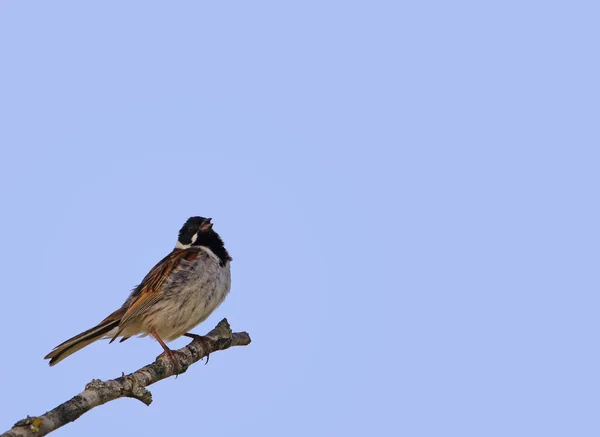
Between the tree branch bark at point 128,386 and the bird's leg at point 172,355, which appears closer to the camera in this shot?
the tree branch bark at point 128,386

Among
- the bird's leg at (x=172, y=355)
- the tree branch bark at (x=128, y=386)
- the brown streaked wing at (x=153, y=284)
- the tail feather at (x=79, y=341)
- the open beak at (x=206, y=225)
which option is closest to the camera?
the tree branch bark at (x=128, y=386)

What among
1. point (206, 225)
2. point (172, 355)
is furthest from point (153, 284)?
point (172, 355)

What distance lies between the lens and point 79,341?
7816mm

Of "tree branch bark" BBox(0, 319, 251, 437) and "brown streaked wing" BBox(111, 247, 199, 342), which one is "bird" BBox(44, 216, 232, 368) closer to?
"brown streaked wing" BBox(111, 247, 199, 342)

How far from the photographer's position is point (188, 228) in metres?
9.89

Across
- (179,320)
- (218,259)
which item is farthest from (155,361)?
(218,259)

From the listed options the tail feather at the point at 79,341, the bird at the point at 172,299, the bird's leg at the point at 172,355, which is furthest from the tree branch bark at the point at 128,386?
the tail feather at the point at 79,341

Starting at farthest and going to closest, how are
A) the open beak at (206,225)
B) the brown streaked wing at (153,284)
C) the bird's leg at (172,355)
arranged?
the open beak at (206,225)
the brown streaked wing at (153,284)
the bird's leg at (172,355)

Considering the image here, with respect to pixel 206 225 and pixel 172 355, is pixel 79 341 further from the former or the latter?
pixel 206 225

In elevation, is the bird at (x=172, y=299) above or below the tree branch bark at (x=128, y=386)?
above

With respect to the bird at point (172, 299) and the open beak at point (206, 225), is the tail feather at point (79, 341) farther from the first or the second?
the open beak at point (206, 225)

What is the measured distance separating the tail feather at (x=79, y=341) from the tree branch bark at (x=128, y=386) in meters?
0.97

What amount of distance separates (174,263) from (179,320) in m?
0.68

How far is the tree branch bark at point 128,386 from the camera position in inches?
173
